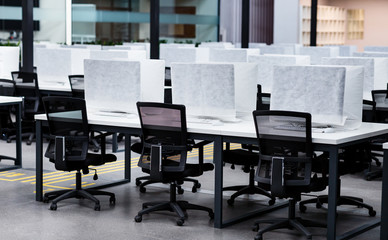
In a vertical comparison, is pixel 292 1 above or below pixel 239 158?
above

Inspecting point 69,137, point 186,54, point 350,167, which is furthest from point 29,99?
point 350,167

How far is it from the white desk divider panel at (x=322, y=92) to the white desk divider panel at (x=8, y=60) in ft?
21.0

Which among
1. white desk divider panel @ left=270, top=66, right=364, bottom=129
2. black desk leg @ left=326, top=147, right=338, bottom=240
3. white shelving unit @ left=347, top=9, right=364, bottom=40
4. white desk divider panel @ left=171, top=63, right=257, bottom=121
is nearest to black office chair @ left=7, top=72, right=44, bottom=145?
white desk divider panel @ left=171, top=63, right=257, bottom=121

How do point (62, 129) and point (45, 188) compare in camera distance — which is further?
point (45, 188)

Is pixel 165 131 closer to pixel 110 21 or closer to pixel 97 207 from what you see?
pixel 97 207

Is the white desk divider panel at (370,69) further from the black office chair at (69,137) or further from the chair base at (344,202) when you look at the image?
the black office chair at (69,137)

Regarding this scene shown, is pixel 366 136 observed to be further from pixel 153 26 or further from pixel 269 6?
pixel 269 6

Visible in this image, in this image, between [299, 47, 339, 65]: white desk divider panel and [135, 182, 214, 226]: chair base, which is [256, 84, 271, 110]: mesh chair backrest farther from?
[299, 47, 339, 65]: white desk divider panel

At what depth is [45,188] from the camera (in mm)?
6617

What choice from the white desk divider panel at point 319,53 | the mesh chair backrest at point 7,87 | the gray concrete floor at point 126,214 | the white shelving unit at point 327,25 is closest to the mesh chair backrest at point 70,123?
the gray concrete floor at point 126,214

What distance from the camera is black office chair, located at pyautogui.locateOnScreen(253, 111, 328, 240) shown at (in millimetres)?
4750

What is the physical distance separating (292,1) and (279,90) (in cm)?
1737

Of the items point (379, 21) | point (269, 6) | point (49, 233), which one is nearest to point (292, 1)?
point (269, 6)

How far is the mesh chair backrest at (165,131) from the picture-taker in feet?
17.2
